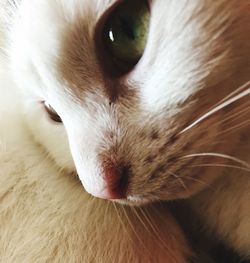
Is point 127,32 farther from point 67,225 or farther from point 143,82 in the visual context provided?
point 67,225

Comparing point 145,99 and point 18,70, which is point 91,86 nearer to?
point 145,99

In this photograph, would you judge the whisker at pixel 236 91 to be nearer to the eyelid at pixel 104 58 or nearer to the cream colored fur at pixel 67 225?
the eyelid at pixel 104 58

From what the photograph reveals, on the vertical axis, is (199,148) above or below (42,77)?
below

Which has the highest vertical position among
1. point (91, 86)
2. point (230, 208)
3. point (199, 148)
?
point (91, 86)

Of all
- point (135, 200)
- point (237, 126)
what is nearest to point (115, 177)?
point (135, 200)

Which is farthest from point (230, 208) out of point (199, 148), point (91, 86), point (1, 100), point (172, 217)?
point (1, 100)

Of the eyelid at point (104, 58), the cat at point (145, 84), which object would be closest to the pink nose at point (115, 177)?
the cat at point (145, 84)

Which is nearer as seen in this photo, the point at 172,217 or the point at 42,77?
the point at 42,77

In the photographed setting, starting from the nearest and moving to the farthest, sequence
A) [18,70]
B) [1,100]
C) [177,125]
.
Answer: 1. [177,125]
2. [18,70]
3. [1,100]
